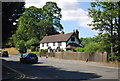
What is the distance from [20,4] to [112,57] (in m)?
19.8

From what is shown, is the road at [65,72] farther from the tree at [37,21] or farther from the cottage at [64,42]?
the tree at [37,21]

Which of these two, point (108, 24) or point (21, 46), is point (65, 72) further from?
point (21, 46)

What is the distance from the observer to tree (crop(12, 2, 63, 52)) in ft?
254

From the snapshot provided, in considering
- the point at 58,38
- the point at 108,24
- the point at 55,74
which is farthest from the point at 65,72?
the point at 58,38

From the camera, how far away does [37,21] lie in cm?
7881

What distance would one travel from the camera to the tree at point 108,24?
33.1m

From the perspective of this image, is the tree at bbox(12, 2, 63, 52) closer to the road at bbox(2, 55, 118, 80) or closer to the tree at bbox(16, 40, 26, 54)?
the tree at bbox(16, 40, 26, 54)

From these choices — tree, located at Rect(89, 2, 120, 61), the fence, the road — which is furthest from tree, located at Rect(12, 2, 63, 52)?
the road

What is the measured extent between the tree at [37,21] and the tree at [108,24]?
43.2 metres

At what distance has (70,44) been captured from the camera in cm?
6869

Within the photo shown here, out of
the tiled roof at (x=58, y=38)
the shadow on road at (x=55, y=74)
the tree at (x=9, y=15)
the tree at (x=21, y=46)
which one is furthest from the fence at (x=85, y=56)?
the tree at (x=21, y=46)

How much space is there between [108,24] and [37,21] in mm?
47872

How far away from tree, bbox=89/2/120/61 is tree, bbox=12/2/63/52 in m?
43.2

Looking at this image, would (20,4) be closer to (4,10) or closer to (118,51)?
(4,10)
